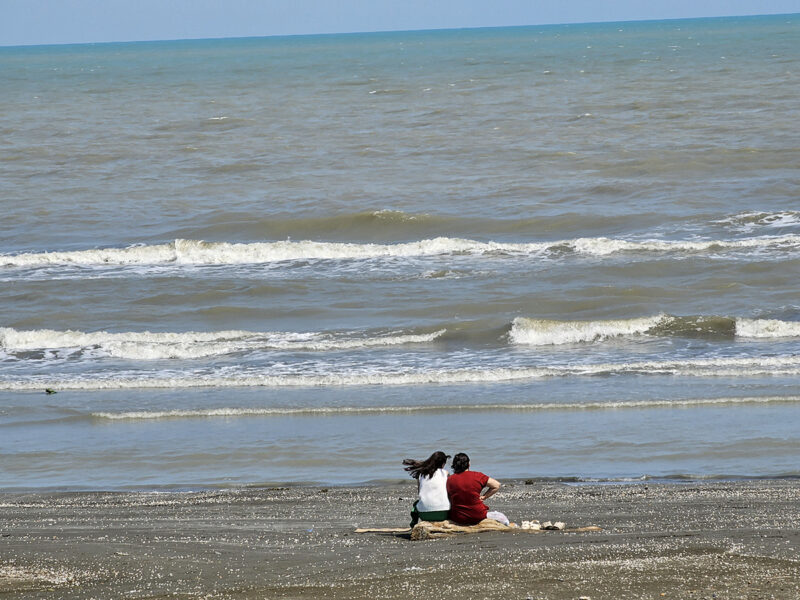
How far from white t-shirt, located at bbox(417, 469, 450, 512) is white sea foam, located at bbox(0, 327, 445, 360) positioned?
8.15m

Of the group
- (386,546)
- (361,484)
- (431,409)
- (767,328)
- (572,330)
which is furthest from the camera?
(572,330)

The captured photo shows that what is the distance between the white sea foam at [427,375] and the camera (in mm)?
14508

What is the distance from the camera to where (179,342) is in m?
17.3

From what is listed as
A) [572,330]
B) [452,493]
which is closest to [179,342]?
[572,330]

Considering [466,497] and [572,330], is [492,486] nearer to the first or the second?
[466,497]

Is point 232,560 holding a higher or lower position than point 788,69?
lower

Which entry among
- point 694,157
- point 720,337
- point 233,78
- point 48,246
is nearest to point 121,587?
point 720,337

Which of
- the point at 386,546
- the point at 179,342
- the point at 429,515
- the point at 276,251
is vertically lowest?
the point at 386,546

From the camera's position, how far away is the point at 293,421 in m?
13.1

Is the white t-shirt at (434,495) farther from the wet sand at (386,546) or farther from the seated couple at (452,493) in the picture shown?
the wet sand at (386,546)

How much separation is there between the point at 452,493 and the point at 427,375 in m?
6.27

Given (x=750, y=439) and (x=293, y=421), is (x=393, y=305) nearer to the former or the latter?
(x=293, y=421)

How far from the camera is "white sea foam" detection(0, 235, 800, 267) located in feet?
75.5

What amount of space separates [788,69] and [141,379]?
56.1 meters
